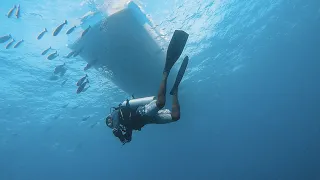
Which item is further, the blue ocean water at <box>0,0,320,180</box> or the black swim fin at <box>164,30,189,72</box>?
the blue ocean water at <box>0,0,320,180</box>

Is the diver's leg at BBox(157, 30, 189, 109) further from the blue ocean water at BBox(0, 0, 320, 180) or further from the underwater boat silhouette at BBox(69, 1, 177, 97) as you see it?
the blue ocean water at BBox(0, 0, 320, 180)

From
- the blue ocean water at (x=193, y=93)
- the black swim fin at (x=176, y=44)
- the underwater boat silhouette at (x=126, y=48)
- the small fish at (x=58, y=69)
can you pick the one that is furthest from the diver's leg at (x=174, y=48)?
the blue ocean water at (x=193, y=93)

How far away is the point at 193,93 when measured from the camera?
3203 cm

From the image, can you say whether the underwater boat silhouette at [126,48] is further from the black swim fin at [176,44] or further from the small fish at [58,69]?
the black swim fin at [176,44]

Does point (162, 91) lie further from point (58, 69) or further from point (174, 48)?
point (58, 69)

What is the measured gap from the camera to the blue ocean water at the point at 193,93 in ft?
55.6

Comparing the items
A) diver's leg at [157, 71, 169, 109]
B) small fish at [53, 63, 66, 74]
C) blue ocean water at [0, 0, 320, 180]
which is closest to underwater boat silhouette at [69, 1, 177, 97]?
blue ocean water at [0, 0, 320, 180]

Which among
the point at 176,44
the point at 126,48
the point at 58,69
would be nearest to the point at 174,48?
the point at 176,44

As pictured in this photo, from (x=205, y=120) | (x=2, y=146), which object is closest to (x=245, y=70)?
(x=205, y=120)

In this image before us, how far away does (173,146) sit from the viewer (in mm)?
64188

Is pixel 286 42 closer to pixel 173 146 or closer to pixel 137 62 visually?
pixel 137 62

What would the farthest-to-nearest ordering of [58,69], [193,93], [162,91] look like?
1. [193,93]
2. [58,69]
3. [162,91]

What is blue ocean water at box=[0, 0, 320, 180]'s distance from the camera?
1694 cm

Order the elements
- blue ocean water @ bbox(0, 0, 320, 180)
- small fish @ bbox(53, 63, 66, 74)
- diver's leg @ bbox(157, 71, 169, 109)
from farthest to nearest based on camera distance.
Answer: blue ocean water @ bbox(0, 0, 320, 180) < small fish @ bbox(53, 63, 66, 74) < diver's leg @ bbox(157, 71, 169, 109)
